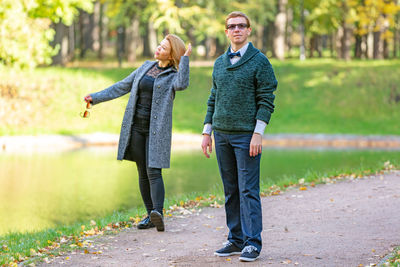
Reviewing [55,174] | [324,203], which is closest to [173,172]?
[55,174]

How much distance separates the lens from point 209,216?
818cm

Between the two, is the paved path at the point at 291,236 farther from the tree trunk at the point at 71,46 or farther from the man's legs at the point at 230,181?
the tree trunk at the point at 71,46

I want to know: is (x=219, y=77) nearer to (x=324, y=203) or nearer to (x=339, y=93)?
(x=324, y=203)

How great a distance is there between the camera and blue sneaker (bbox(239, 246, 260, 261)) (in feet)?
18.8

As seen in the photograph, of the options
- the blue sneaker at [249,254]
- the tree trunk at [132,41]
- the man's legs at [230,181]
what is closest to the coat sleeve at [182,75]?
the man's legs at [230,181]

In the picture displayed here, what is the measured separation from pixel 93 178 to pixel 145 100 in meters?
6.82

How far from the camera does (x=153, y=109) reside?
709cm

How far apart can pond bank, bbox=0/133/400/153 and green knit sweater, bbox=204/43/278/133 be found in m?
13.4

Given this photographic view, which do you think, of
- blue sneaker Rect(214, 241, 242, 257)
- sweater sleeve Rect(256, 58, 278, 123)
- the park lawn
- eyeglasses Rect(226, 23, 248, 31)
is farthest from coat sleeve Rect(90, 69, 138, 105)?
the park lawn

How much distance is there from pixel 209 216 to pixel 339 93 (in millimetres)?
19522

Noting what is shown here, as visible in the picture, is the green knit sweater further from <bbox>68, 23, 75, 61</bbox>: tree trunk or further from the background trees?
<bbox>68, 23, 75, 61</bbox>: tree trunk

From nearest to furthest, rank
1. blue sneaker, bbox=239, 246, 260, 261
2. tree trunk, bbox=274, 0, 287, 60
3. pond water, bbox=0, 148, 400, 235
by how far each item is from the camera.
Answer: blue sneaker, bbox=239, 246, 260, 261 < pond water, bbox=0, 148, 400, 235 < tree trunk, bbox=274, 0, 287, 60

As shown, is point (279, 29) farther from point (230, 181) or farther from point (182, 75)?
point (230, 181)

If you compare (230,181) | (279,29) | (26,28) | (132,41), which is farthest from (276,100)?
(230,181)
